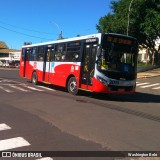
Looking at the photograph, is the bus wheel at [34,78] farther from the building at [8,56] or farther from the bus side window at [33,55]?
the building at [8,56]

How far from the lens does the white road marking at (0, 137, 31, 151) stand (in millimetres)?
6801

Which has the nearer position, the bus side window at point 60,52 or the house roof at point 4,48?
the bus side window at point 60,52

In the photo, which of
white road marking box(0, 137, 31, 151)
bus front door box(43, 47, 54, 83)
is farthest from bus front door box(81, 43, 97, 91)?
white road marking box(0, 137, 31, 151)

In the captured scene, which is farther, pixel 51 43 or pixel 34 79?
pixel 34 79

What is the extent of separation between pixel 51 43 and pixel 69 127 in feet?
41.5

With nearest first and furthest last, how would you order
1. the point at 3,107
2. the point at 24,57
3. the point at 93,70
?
the point at 3,107, the point at 93,70, the point at 24,57

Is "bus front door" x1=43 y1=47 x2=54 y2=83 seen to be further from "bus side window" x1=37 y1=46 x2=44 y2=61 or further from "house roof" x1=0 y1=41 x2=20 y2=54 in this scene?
"house roof" x1=0 y1=41 x2=20 y2=54

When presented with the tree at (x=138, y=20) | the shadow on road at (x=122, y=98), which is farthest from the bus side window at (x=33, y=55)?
the tree at (x=138, y=20)

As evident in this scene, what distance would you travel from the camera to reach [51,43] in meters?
21.0

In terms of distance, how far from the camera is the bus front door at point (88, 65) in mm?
16172

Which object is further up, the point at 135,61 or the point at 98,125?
the point at 135,61

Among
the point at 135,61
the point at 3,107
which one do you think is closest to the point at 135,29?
the point at 135,61

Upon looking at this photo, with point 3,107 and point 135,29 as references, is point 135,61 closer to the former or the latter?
point 3,107

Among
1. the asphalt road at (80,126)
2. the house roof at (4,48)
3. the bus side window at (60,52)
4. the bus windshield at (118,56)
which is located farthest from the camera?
the house roof at (4,48)
